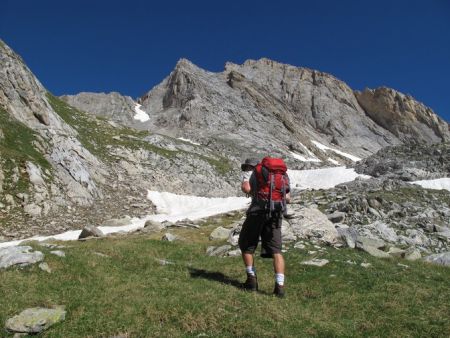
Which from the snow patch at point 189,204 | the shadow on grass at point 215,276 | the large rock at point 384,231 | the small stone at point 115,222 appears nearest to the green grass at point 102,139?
the snow patch at point 189,204

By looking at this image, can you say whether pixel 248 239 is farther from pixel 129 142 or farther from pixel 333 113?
pixel 333 113

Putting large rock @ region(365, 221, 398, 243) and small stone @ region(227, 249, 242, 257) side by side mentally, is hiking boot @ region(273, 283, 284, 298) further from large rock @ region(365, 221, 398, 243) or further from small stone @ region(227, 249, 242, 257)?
large rock @ region(365, 221, 398, 243)

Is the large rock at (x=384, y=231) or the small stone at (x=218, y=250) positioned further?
the large rock at (x=384, y=231)

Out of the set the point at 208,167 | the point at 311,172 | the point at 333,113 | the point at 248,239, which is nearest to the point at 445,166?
the point at 311,172

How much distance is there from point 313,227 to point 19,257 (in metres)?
13.6

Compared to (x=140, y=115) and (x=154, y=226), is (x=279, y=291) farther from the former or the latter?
(x=140, y=115)

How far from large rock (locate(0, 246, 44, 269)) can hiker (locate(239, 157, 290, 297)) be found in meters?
7.01

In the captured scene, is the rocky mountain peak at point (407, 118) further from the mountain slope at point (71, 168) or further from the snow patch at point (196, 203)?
the mountain slope at point (71, 168)

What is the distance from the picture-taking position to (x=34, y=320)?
372 inches

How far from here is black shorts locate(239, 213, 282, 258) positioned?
12.1 metres

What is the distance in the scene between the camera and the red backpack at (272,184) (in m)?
11.9

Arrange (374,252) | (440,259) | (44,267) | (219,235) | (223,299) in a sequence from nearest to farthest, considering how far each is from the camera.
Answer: (223,299), (44,267), (440,259), (374,252), (219,235)

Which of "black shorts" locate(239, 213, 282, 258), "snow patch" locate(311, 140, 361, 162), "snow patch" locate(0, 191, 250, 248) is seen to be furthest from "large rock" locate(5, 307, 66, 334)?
"snow patch" locate(311, 140, 361, 162)

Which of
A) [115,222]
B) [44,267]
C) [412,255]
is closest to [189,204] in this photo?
[115,222]
